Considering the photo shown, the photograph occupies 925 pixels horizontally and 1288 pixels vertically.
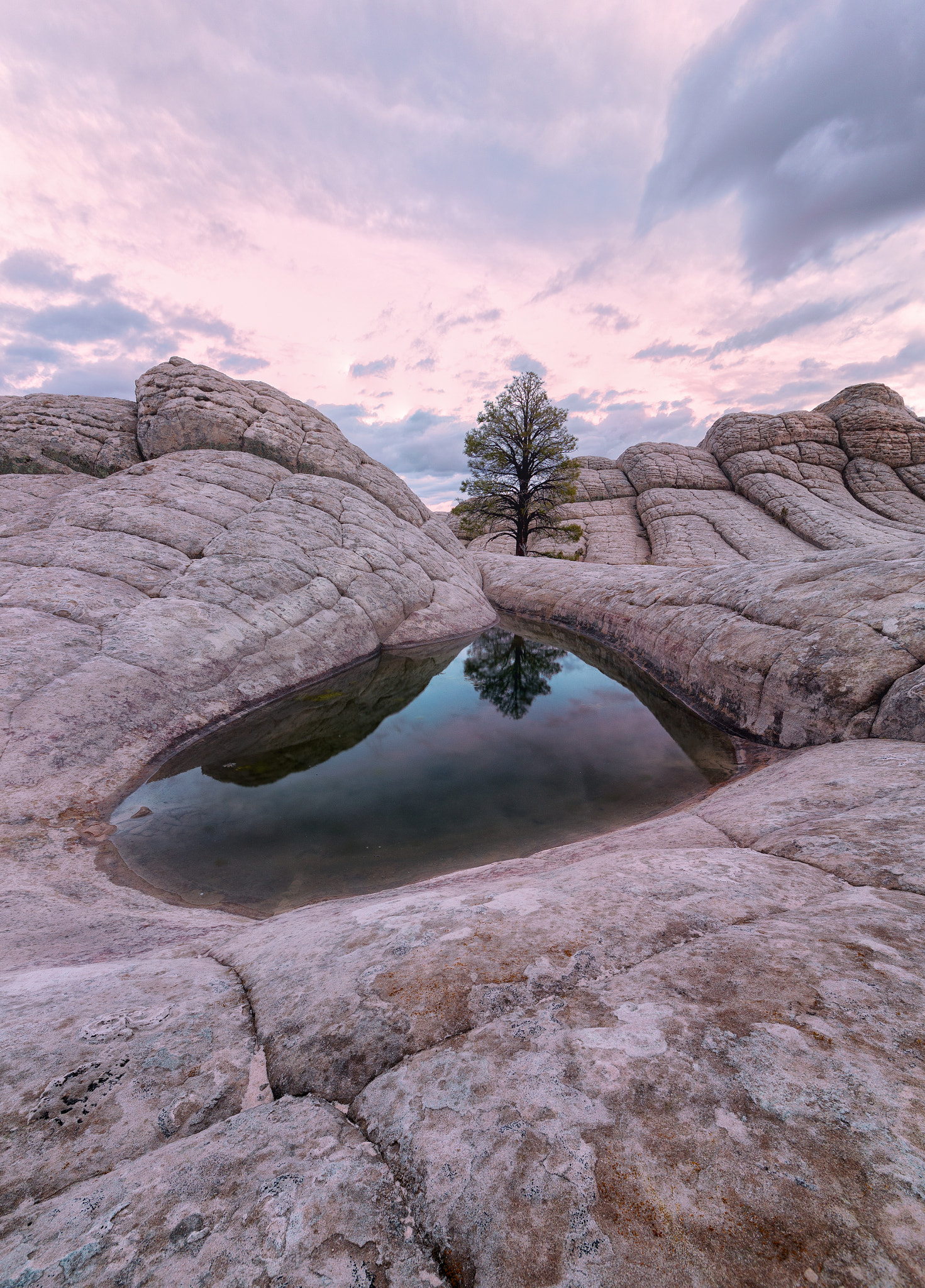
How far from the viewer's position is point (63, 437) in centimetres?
1627

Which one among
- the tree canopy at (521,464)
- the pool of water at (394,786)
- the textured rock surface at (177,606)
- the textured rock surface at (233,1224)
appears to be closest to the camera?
the textured rock surface at (233,1224)

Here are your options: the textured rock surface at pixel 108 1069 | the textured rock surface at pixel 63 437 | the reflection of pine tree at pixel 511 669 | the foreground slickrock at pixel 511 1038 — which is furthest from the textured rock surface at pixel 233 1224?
the textured rock surface at pixel 63 437

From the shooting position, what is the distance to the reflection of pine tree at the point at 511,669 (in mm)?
12289

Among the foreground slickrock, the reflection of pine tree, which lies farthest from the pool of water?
the foreground slickrock

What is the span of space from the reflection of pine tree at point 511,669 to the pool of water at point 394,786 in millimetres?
135

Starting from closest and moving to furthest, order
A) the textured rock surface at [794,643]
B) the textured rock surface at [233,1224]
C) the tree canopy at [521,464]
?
the textured rock surface at [233,1224]
the textured rock surface at [794,643]
the tree canopy at [521,464]

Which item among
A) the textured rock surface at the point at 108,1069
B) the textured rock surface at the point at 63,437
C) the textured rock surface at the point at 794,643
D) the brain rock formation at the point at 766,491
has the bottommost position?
the textured rock surface at the point at 108,1069

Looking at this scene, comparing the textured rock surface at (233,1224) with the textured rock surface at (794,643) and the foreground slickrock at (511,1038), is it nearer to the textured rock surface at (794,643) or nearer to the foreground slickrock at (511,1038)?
the foreground slickrock at (511,1038)

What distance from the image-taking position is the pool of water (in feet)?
19.9

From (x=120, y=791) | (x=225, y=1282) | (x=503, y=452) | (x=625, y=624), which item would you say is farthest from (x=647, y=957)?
(x=503, y=452)

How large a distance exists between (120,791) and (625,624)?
13.9 m

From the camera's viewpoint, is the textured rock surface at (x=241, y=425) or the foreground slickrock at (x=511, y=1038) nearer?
the foreground slickrock at (x=511, y=1038)

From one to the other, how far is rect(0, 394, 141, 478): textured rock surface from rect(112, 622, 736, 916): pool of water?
1234 cm

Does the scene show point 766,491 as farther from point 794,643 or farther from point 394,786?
point 394,786
